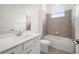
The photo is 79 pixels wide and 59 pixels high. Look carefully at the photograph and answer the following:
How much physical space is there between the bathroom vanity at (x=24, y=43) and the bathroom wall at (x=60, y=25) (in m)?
0.22

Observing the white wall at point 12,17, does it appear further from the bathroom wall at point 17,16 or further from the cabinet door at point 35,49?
the cabinet door at point 35,49

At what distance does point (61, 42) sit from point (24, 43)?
0.52 meters

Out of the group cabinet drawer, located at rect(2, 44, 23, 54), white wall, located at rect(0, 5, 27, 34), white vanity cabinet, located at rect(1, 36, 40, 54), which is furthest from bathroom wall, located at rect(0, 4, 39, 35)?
cabinet drawer, located at rect(2, 44, 23, 54)

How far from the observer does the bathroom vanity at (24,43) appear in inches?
39.2

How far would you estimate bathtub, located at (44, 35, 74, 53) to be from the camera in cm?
112

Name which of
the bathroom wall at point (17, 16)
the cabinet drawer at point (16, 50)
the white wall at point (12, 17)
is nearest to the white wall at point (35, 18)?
the bathroom wall at point (17, 16)

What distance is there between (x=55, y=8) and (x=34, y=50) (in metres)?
0.67

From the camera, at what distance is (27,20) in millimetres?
1173

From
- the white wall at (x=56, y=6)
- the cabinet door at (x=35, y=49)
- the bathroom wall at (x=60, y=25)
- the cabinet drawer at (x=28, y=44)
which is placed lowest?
the cabinet door at (x=35, y=49)

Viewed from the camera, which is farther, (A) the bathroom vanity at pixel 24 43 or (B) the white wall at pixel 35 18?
(B) the white wall at pixel 35 18

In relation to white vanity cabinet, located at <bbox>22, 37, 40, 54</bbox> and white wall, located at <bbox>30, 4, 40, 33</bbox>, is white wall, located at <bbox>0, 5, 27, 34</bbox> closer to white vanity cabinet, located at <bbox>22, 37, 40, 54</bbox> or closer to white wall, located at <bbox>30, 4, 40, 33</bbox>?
white wall, located at <bbox>30, 4, 40, 33</bbox>

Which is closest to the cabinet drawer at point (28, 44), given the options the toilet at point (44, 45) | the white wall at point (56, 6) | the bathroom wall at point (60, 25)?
the toilet at point (44, 45)

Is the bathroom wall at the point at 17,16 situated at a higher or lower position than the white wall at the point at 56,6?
lower
